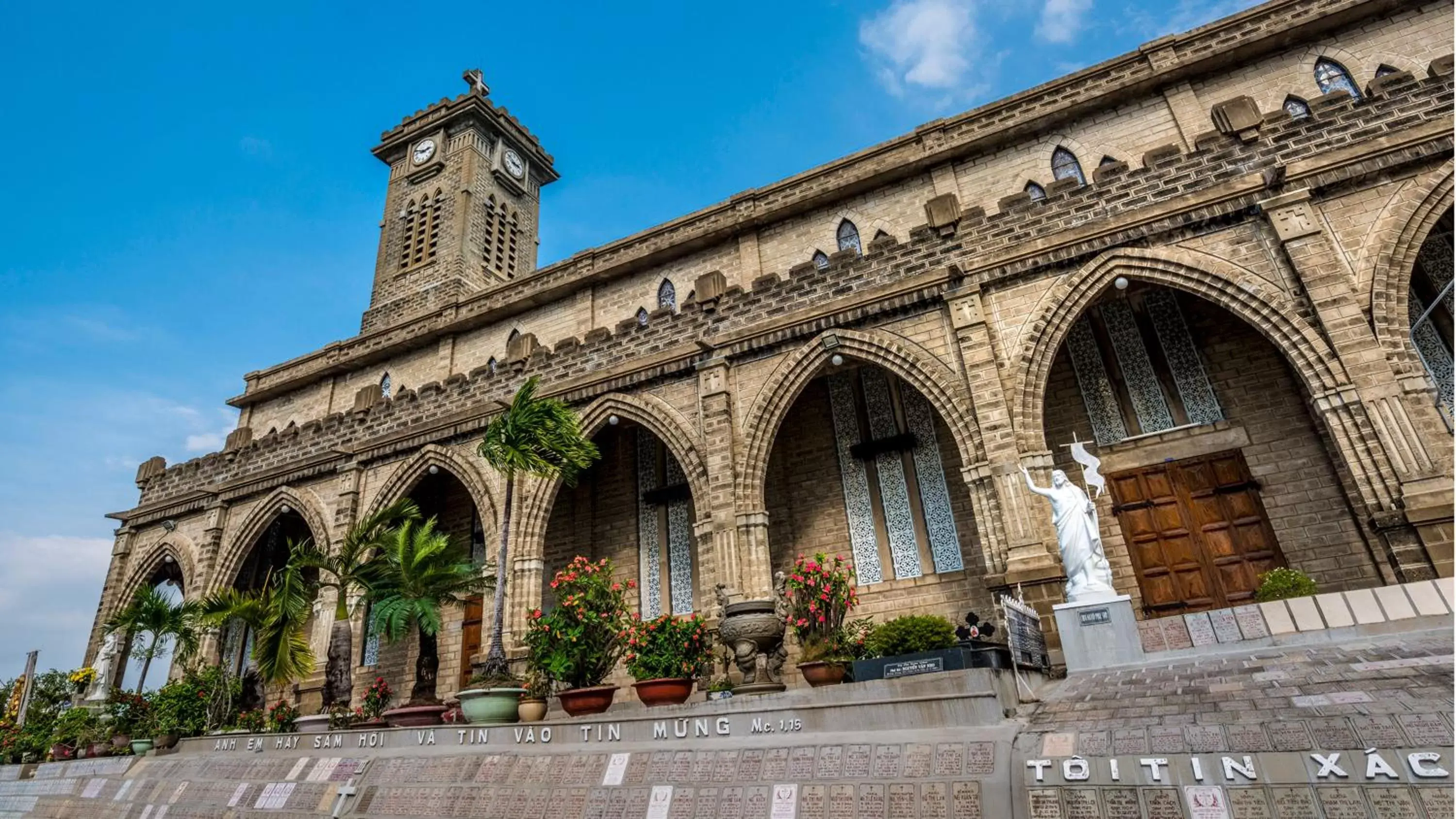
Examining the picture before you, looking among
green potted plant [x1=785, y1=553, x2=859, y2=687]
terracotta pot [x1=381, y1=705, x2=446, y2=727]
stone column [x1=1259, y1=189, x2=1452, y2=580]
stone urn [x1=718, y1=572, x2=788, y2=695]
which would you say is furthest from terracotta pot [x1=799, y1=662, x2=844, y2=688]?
stone column [x1=1259, y1=189, x2=1452, y2=580]

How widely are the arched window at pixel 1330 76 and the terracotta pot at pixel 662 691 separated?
17575 mm

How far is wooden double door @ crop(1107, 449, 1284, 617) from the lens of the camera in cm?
1199

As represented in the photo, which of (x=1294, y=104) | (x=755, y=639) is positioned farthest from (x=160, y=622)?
(x=1294, y=104)

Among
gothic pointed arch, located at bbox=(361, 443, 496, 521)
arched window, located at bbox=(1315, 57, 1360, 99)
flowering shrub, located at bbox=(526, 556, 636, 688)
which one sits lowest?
flowering shrub, located at bbox=(526, 556, 636, 688)

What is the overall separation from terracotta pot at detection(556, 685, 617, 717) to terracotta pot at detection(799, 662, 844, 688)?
269cm

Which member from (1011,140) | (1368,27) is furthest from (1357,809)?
(1368,27)

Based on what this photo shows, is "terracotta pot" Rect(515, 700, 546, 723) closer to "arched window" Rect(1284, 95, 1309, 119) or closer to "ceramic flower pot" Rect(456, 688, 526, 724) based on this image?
"ceramic flower pot" Rect(456, 688, 526, 724)

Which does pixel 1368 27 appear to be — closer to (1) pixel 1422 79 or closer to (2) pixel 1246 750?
(1) pixel 1422 79

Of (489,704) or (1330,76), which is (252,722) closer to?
(489,704)

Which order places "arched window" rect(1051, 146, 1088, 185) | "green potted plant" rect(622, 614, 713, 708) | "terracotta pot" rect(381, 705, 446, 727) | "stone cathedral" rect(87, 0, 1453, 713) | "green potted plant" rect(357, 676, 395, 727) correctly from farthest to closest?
"arched window" rect(1051, 146, 1088, 185)
"green potted plant" rect(357, 676, 395, 727)
"terracotta pot" rect(381, 705, 446, 727)
"stone cathedral" rect(87, 0, 1453, 713)
"green potted plant" rect(622, 614, 713, 708)

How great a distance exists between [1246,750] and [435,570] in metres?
11.6

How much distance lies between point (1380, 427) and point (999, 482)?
4790 mm

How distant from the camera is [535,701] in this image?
11.0 meters

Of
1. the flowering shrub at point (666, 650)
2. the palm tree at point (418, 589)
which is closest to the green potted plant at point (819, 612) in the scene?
the flowering shrub at point (666, 650)
